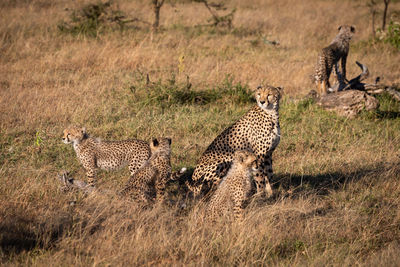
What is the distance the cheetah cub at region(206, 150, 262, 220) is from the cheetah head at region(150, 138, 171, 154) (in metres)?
0.74

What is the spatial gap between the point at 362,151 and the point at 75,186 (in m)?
3.35

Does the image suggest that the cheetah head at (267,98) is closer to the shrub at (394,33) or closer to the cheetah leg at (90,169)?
the cheetah leg at (90,169)

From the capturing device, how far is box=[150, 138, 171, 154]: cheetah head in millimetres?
4648

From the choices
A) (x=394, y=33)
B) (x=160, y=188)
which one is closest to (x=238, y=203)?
(x=160, y=188)

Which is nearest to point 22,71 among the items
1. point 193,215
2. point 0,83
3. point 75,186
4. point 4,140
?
point 0,83

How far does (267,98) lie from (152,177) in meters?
1.35

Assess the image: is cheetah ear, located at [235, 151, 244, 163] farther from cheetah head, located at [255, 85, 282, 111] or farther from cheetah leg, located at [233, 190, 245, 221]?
cheetah head, located at [255, 85, 282, 111]

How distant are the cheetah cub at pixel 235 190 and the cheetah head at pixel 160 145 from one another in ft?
2.44

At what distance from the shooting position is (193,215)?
3.79m

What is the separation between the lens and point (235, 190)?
4008mm

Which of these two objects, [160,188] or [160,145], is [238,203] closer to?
[160,188]

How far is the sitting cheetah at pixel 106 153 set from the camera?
485cm

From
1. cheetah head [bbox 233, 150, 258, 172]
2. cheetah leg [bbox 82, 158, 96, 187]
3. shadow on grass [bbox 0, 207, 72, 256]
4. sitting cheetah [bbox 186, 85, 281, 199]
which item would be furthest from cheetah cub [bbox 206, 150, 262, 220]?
cheetah leg [bbox 82, 158, 96, 187]

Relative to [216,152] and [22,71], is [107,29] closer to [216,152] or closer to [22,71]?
[22,71]
